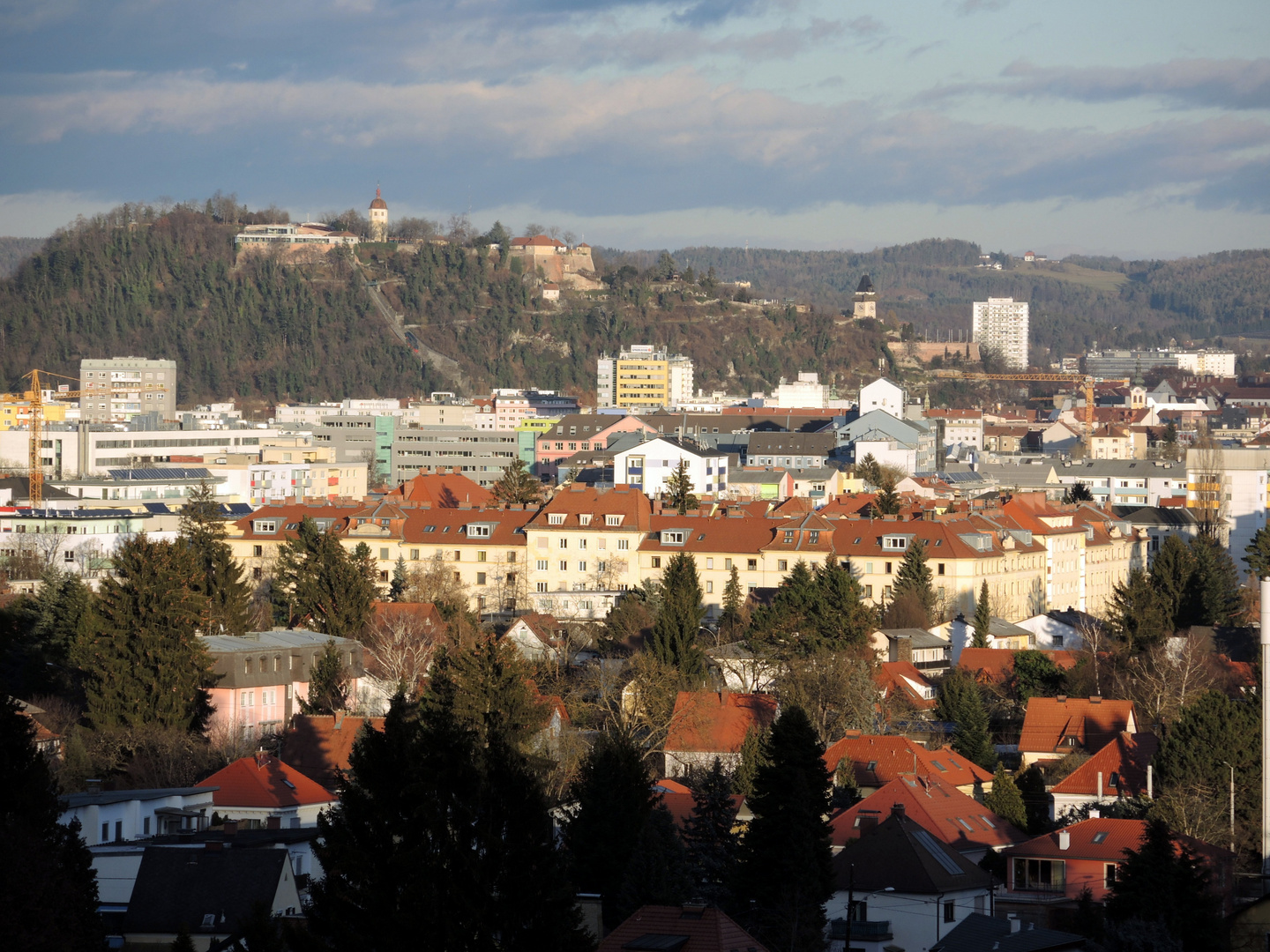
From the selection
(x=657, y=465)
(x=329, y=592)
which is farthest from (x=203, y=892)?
(x=657, y=465)

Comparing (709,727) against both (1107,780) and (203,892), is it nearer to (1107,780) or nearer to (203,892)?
(1107,780)

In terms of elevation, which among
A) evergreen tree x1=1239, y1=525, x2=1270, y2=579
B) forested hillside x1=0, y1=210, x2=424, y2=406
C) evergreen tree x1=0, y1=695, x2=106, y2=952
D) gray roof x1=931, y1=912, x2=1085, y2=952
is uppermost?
forested hillside x1=0, y1=210, x2=424, y2=406

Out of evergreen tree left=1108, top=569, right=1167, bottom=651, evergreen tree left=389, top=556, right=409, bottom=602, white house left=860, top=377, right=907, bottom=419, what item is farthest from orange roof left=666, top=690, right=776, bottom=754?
white house left=860, top=377, right=907, bottom=419

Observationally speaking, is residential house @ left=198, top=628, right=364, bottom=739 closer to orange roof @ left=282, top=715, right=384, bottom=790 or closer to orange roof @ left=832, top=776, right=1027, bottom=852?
orange roof @ left=282, top=715, right=384, bottom=790

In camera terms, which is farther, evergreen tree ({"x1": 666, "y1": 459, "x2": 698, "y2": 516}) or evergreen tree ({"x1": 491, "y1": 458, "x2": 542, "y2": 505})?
evergreen tree ({"x1": 491, "y1": 458, "x2": 542, "y2": 505})

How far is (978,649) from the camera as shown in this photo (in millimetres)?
49000

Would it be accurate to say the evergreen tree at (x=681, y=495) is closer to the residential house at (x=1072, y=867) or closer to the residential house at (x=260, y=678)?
the residential house at (x=260, y=678)

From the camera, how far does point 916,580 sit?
5603 centimetres

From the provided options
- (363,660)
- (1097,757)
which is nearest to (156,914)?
(1097,757)

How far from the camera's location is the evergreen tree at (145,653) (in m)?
39.2

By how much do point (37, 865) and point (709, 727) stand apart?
20427 mm

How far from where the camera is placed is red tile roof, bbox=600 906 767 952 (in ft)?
66.1

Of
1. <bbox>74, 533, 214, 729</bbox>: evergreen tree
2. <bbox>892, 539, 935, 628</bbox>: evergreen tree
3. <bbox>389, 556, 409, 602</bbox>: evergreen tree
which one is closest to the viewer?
<bbox>74, 533, 214, 729</bbox>: evergreen tree

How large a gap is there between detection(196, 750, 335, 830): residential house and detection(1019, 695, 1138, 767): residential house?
13.9 metres
